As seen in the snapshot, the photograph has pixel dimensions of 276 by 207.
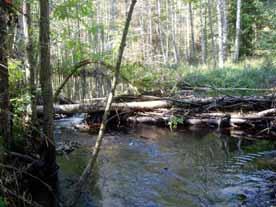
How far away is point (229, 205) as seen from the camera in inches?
237

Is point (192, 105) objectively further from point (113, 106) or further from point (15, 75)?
point (15, 75)

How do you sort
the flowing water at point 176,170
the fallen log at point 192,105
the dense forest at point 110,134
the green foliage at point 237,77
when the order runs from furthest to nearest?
the green foliage at point 237,77, the fallen log at point 192,105, the flowing water at point 176,170, the dense forest at point 110,134

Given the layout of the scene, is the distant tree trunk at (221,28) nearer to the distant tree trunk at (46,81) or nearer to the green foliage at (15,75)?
the green foliage at (15,75)

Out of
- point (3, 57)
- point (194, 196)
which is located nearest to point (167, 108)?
point (194, 196)

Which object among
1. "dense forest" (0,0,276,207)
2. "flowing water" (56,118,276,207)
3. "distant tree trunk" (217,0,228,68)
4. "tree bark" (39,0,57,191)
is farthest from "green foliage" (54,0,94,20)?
"distant tree trunk" (217,0,228,68)

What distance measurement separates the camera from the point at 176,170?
7871mm

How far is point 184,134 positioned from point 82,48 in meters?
4.34

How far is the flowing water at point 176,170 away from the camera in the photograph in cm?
641

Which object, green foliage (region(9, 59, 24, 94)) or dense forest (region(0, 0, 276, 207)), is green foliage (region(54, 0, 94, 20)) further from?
green foliage (region(9, 59, 24, 94))

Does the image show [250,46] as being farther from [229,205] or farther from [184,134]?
[229,205]

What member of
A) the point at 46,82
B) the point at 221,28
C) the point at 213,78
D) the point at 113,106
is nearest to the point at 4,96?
the point at 46,82

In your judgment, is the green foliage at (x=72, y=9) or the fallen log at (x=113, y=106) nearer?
the green foliage at (x=72, y=9)

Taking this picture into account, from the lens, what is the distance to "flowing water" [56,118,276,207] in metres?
6.41

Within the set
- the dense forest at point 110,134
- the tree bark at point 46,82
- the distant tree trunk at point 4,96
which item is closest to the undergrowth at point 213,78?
the dense forest at point 110,134
